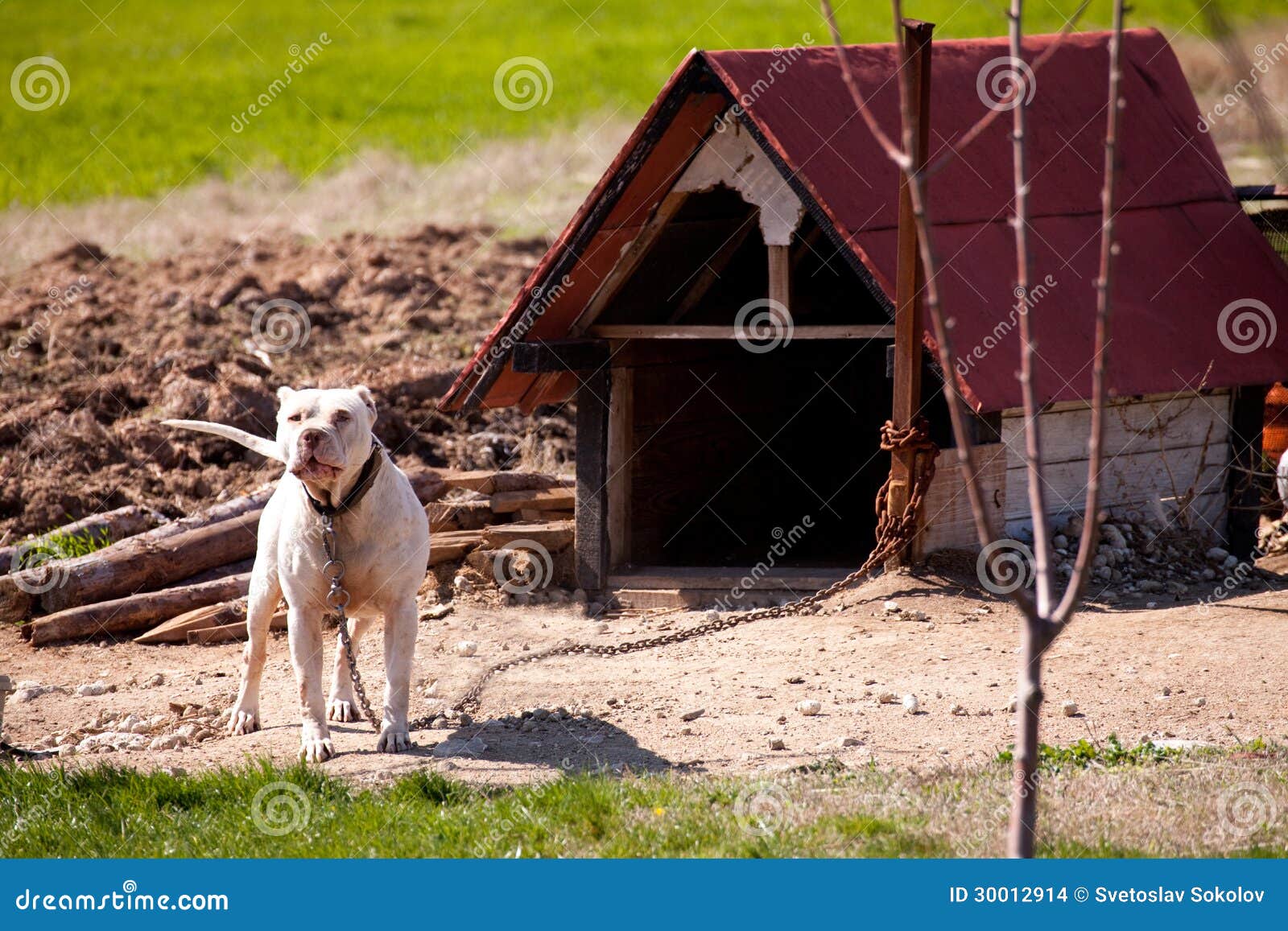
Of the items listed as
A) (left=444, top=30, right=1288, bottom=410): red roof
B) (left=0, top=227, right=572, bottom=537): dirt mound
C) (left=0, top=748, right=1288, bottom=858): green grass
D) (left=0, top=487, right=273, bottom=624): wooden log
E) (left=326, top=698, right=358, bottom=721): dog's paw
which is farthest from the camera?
(left=0, top=227, right=572, bottom=537): dirt mound

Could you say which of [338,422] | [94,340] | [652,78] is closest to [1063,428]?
[338,422]

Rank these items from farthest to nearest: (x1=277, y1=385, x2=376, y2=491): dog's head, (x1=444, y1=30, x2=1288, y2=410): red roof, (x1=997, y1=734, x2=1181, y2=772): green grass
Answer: (x1=444, y1=30, x2=1288, y2=410): red roof → (x1=277, y1=385, x2=376, y2=491): dog's head → (x1=997, y1=734, x2=1181, y2=772): green grass

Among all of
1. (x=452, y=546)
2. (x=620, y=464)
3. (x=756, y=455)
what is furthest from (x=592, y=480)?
(x=756, y=455)

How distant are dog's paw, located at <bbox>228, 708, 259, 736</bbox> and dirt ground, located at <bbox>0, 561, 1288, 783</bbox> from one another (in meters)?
0.07

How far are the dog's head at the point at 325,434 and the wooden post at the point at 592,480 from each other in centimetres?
326

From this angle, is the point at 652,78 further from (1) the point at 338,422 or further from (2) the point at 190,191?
(1) the point at 338,422

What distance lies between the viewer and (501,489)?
393 inches

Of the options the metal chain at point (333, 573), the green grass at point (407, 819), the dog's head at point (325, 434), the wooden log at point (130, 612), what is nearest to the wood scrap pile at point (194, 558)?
the wooden log at point (130, 612)

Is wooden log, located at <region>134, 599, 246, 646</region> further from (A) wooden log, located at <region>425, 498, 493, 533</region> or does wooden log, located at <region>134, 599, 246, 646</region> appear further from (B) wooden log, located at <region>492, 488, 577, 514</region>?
(B) wooden log, located at <region>492, 488, 577, 514</region>

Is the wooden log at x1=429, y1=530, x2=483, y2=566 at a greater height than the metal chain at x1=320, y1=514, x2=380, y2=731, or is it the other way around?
the metal chain at x1=320, y1=514, x2=380, y2=731

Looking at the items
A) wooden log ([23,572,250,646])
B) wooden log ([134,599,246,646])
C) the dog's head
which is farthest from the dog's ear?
wooden log ([23,572,250,646])

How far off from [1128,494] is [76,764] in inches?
243

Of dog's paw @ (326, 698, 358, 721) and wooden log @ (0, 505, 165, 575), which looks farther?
wooden log @ (0, 505, 165, 575)

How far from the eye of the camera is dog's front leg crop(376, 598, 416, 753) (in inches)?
234
